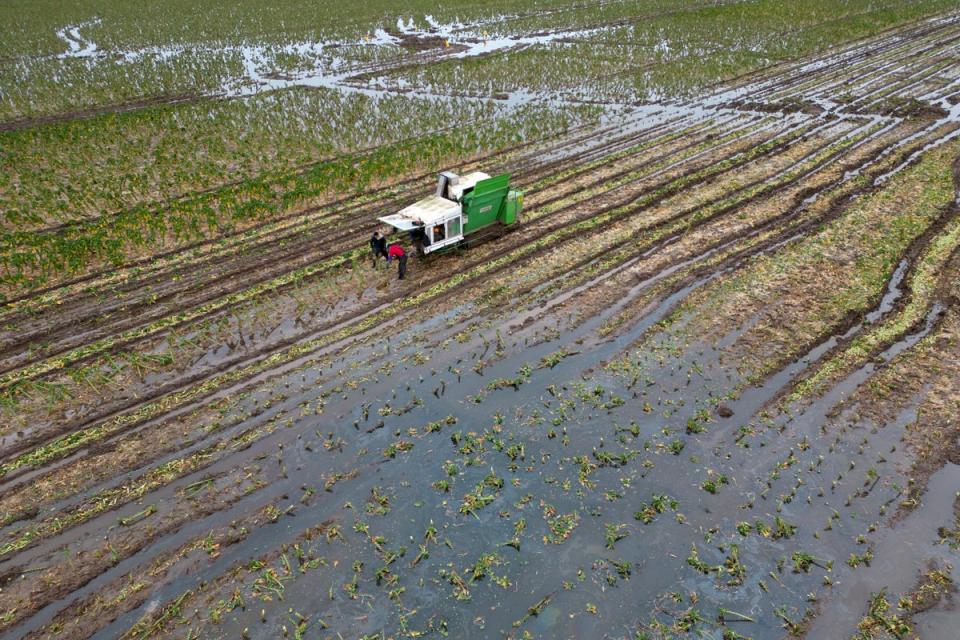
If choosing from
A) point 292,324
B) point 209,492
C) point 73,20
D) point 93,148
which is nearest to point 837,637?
point 209,492

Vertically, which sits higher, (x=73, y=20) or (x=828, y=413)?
(x=73, y=20)

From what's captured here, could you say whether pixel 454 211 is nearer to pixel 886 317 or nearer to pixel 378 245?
pixel 378 245

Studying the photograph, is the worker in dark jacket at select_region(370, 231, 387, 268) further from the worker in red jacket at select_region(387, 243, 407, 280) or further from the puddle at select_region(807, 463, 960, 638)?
the puddle at select_region(807, 463, 960, 638)

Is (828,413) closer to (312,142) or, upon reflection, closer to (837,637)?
Answer: (837,637)

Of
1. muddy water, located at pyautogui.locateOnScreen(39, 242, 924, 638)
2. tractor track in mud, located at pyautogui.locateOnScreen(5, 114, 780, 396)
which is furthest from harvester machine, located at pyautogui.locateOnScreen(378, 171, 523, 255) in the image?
muddy water, located at pyautogui.locateOnScreen(39, 242, 924, 638)

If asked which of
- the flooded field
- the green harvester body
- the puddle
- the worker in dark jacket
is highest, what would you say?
the green harvester body

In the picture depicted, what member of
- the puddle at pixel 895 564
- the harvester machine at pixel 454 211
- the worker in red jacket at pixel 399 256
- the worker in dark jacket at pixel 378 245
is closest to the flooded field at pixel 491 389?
the puddle at pixel 895 564

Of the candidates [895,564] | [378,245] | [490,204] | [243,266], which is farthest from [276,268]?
[895,564]
